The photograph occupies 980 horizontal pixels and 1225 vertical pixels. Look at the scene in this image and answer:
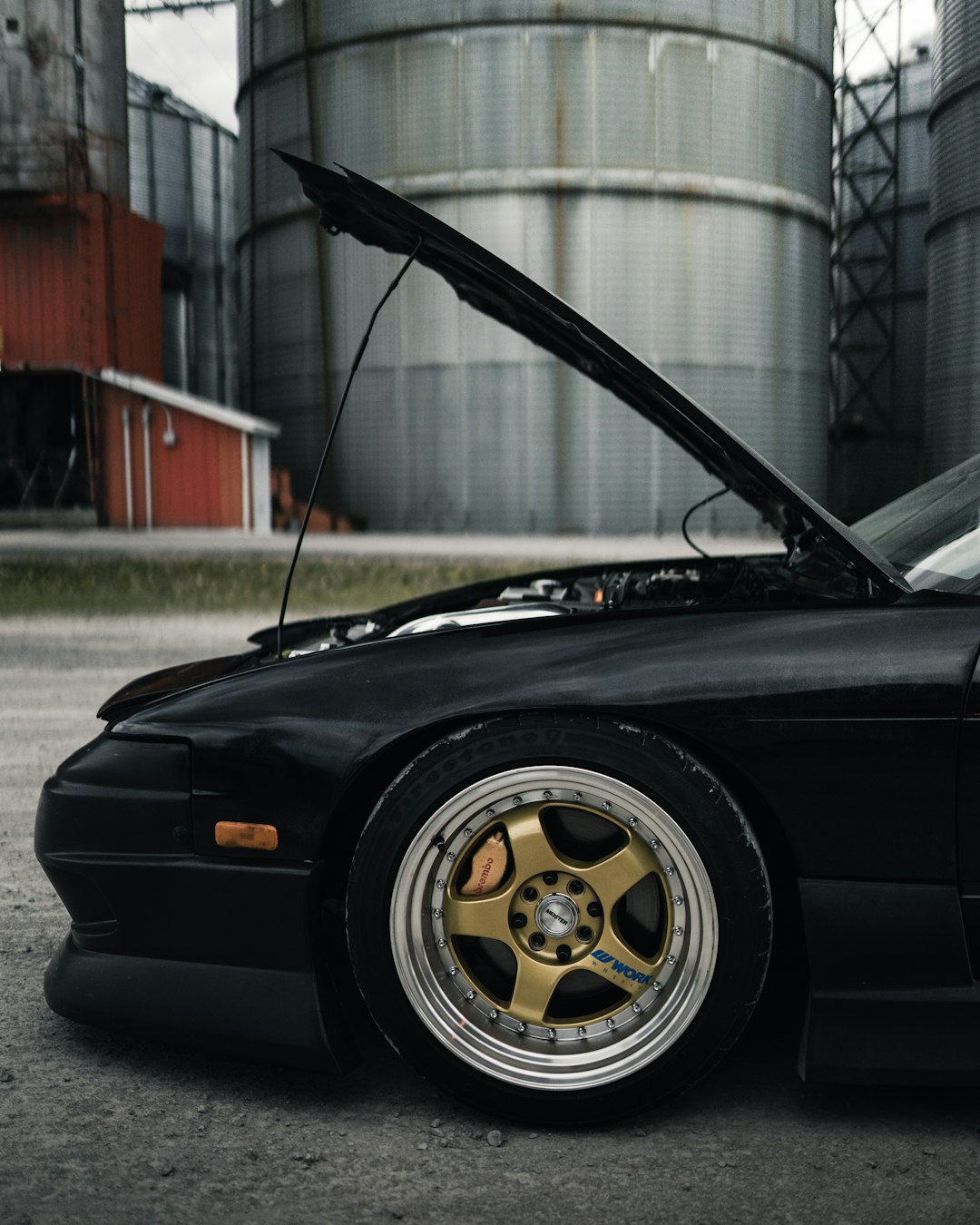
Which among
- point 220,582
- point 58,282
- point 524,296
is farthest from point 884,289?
point 524,296

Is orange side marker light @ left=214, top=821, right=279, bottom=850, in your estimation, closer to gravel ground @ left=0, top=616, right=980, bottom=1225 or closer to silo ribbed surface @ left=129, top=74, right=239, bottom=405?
gravel ground @ left=0, top=616, right=980, bottom=1225

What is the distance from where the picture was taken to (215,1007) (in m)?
2.06

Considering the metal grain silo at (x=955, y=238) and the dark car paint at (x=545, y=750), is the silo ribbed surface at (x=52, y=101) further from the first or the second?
the dark car paint at (x=545, y=750)

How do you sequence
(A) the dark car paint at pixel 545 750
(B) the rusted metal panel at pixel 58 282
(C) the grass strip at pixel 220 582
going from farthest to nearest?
1. (B) the rusted metal panel at pixel 58 282
2. (C) the grass strip at pixel 220 582
3. (A) the dark car paint at pixel 545 750

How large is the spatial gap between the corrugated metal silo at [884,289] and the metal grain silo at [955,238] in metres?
4.30

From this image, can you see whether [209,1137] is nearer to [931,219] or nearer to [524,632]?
[524,632]

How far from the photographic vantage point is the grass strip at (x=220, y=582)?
1011cm

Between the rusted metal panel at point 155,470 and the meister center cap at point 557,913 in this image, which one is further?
the rusted metal panel at point 155,470

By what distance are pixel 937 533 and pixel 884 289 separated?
29808mm

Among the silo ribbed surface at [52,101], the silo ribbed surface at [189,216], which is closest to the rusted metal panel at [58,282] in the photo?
the silo ribbed surface at [52,101]

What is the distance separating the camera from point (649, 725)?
198 cm

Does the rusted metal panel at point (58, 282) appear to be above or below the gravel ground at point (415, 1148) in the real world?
above

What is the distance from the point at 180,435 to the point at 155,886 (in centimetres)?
2180

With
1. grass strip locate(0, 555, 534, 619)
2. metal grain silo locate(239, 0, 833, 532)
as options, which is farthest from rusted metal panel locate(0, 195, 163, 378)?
grass strip locate(0, 555, 534, 619)
